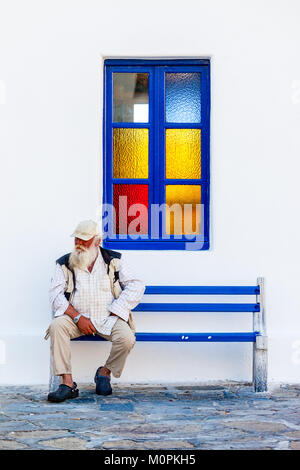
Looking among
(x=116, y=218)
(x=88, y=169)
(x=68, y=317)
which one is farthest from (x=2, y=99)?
(x=68, y=317)

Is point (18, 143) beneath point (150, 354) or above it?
above

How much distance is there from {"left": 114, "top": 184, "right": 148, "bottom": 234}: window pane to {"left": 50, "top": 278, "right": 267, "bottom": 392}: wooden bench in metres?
0.72

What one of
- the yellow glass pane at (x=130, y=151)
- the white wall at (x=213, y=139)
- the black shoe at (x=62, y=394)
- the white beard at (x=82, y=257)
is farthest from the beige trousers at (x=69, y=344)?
the yellow glass pane at (x=130, y=151)

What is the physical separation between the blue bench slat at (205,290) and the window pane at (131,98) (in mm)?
1627

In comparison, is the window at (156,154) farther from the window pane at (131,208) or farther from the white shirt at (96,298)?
the white shirt at (96,298)

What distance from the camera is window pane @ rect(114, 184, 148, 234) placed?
25.1 feet

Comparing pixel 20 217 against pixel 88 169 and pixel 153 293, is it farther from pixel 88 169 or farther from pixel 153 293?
pixel 153 293

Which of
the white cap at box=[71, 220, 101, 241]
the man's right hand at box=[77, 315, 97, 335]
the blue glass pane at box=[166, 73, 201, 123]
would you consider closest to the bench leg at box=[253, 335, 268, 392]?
the man's right hand at box=[77, 315, 97, 335]

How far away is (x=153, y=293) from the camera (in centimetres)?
718

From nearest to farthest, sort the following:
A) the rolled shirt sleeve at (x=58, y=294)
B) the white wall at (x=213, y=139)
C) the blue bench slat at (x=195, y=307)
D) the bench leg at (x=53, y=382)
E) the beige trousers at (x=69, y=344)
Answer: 1. the beige trousers at (x=69, y=344)
2. the rolled shirt sleeve at (x=58, y=294)
3. the bench leg at (x=53, y=382)
4. the blue bench slat at (x=195, y=307)
5. the white wall at (x=213, y=139)

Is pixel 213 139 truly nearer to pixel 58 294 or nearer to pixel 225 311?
pixel 225 311

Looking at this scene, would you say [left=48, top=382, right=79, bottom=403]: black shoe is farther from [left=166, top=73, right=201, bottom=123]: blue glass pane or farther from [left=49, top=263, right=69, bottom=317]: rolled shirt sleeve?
[left=166, top=73, right=201, bottom=123]: blue glass pane

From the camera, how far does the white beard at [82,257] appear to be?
6.88 meters
